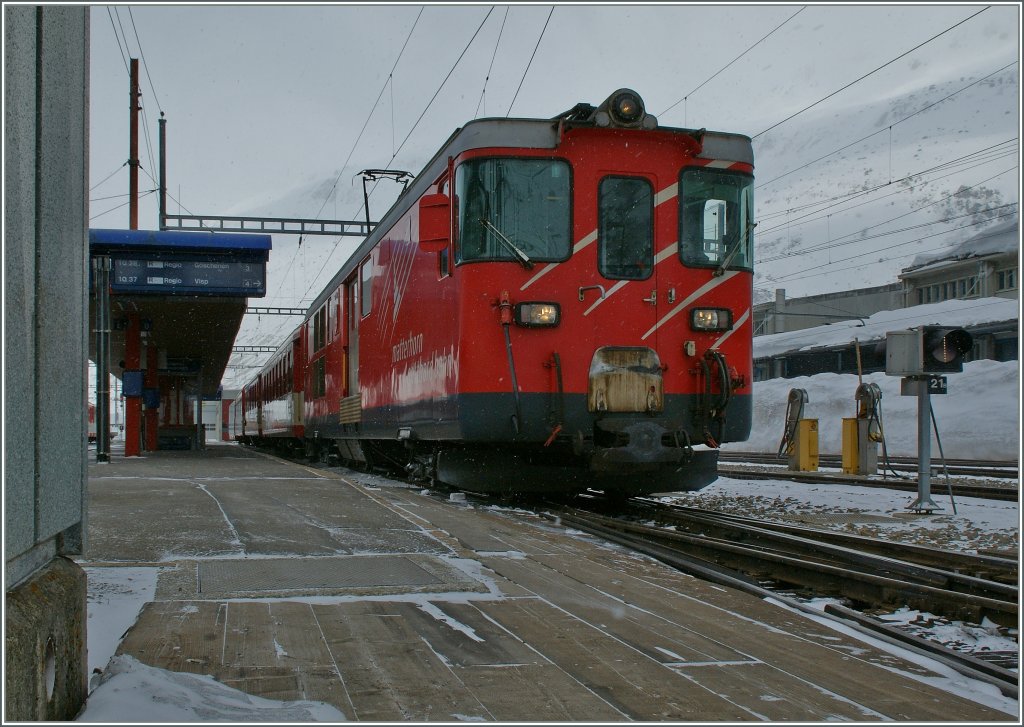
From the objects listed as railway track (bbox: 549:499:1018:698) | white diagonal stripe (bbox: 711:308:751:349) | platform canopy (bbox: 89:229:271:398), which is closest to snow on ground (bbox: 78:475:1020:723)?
railway track (bbox: 549:499:1018:698)

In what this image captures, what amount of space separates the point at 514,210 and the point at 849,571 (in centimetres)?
427

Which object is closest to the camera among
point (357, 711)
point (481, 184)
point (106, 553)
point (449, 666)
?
point (357, 711)

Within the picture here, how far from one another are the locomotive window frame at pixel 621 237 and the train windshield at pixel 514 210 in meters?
0.34

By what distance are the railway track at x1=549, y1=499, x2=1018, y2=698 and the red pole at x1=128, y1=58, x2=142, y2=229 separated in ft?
57.5

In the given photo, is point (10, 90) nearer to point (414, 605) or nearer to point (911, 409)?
point (414, 605)

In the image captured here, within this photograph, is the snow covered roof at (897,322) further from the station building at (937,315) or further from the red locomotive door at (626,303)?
the red locomotive door at (626,303)

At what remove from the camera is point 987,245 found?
39219 mm

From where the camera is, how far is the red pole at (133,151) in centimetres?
2217

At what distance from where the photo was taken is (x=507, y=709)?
297cm

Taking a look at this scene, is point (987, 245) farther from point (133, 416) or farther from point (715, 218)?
point (715, 218)

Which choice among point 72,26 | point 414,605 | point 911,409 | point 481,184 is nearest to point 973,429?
point 911,409

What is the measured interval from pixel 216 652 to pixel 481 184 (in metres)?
5.52

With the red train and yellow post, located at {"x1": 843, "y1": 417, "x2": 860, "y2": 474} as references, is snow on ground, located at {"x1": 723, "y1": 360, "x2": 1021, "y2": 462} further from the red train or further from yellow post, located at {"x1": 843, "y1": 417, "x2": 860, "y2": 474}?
the red train

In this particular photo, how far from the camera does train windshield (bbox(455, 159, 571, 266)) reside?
27.0ft
